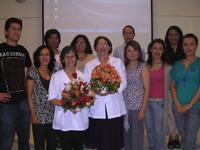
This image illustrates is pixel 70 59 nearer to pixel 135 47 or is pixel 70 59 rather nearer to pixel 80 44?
pixel 135 47

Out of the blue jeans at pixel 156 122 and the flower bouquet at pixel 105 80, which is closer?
the flower bouquet at pixel 105 80

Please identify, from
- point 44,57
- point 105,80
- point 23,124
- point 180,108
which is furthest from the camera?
point 23,124

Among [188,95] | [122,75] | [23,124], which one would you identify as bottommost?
[23,124]

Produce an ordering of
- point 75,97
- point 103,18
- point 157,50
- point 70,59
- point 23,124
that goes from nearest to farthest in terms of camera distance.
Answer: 1. point 75,97
2. point 70,59
3. point 23,124
4. point 157,50
5. point 103,18

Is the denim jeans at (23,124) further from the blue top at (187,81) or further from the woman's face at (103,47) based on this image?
the blue top at (187,81)

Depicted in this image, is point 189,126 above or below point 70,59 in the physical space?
below

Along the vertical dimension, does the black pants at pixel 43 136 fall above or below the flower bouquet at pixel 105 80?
below

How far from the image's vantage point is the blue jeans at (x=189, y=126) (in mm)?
3627

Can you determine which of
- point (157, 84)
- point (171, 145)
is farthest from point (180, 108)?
point (171, 145)

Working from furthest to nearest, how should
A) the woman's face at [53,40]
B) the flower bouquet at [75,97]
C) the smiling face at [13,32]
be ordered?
the woman's face at [53,40] → the smiling face at [13,32] → the flower bouquet at [75,97]

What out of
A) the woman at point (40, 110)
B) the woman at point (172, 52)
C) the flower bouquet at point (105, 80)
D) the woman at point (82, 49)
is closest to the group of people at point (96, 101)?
the woman at point (40, 110)

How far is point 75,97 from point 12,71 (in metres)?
0.91

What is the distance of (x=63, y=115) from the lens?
351 cm

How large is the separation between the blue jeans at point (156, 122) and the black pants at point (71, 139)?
95cm
